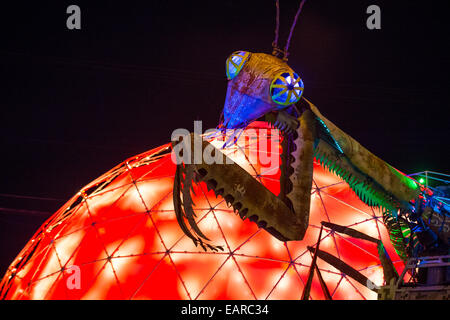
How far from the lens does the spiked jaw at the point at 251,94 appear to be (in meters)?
5.20

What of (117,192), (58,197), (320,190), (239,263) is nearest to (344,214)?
(320,190)

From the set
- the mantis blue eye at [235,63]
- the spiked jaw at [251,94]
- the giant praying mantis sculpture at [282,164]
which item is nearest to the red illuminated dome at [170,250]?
the giant praying mantis sculpture at [282,164]

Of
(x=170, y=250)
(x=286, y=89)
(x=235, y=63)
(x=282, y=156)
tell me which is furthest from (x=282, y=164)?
(x=170, y=250)

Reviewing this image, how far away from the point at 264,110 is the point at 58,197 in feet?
44.0

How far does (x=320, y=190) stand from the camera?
14977 mm

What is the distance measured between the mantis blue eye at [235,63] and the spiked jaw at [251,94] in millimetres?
51

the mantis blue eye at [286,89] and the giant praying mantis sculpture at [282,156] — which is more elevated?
the mantis blue eye at [286,89]

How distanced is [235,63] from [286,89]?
71cm

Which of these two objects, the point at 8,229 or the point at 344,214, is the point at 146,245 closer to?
the point at 344,214

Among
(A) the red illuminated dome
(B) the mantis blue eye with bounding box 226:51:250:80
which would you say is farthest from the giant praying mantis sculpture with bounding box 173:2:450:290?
(A) the red illuminated dome

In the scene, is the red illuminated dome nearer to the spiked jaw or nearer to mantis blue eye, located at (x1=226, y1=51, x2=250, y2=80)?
mantis blue eye, located at (x1=226, y1=51, x2=250, y2=80)

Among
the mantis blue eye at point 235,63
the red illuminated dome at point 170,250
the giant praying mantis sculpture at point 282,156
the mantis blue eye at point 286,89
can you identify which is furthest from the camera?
the red illuminated dome at point 170,250

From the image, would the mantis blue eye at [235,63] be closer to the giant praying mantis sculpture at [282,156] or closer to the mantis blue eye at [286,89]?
the giant praying mantis sculpture at [282,156]
